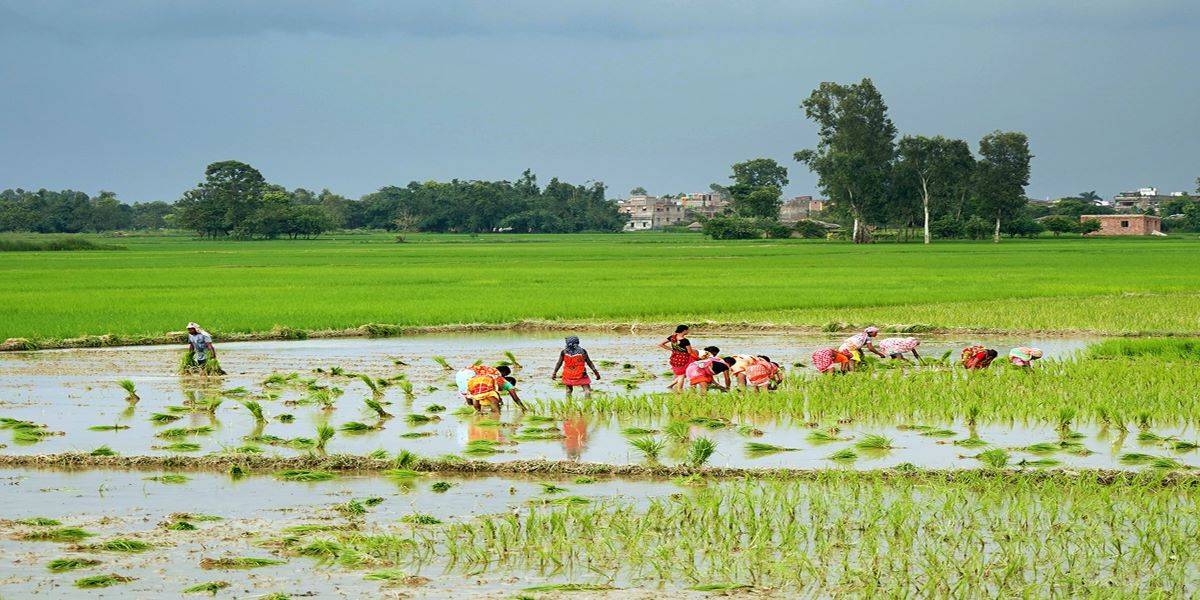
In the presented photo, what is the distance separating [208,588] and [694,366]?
22.8 ft

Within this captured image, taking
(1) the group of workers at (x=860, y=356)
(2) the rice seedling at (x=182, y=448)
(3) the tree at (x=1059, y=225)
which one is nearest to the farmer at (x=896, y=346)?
(1) the group of workers at (x=860, y=356)

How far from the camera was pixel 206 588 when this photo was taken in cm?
652

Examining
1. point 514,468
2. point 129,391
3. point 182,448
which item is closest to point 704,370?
point 514,468

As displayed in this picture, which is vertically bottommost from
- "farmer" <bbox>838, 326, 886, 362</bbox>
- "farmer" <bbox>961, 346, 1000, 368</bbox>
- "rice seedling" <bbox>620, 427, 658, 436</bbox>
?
"rice seedling" <bbox>620, 427, 658, 436</bbox>

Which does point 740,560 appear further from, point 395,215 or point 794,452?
point 395,215

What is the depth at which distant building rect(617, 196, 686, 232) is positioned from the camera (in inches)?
7298

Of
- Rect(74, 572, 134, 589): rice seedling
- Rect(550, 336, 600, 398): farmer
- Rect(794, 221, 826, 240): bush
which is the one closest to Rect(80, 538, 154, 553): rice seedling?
Rect(74, 572, 134, 589): rice seedling

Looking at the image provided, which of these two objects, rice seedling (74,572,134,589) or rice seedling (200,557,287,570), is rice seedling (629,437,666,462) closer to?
rice seedling (200,557,287,570)

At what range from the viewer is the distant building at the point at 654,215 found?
185 meters

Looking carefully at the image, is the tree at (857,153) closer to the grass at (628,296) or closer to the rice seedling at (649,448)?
the grass at (628,296)

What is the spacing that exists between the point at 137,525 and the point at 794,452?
15.6ft

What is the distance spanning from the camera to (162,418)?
12.0 m

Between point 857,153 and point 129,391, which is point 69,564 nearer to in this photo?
point 129,391

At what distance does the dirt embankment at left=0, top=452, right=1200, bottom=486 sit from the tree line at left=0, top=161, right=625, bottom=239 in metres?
103
